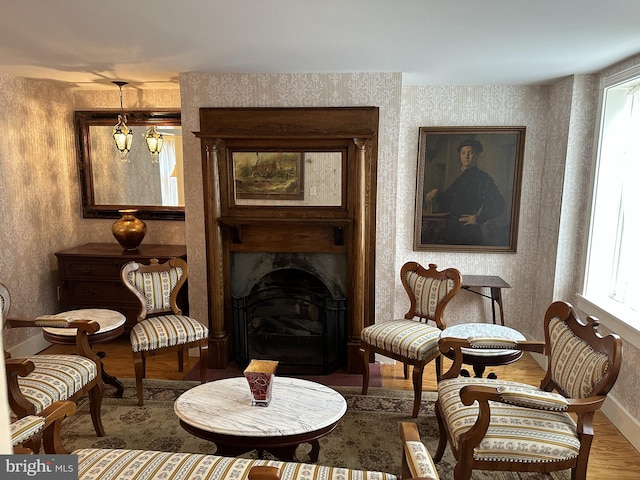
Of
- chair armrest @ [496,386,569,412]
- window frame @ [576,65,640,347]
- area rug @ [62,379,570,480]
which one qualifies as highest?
window frame @ [576,65,640,347]

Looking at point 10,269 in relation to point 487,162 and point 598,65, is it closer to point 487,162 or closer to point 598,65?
point 487,162

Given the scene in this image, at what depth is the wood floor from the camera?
8.66 ft

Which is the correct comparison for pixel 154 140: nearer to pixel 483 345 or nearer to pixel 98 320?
pixel 98 320

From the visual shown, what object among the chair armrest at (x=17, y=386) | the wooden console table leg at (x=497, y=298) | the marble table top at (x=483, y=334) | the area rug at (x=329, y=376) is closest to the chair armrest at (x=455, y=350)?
the marble table top at (x=483, y=334)

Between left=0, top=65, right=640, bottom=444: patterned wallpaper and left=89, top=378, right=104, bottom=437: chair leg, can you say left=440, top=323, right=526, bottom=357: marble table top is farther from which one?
left=89, top=378, right=104, bottom=437: chair leg

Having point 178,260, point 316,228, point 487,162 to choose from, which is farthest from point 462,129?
point 178,260

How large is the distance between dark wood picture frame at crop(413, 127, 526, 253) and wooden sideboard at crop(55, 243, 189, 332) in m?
2.34

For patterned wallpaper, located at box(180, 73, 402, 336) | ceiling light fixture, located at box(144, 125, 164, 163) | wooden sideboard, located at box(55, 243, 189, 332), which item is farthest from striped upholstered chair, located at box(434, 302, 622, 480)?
ceiling light fixture, located at box(144, 125, 164, 163)

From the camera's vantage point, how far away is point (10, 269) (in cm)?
390

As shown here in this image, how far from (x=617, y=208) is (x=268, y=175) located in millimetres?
2650

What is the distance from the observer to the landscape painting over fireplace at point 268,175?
12.3ft

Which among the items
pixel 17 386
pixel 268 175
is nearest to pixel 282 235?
Result: pixel 268 175

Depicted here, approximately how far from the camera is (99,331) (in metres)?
3.09

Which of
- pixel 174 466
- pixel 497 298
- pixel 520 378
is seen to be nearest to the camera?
pixel 174 466
